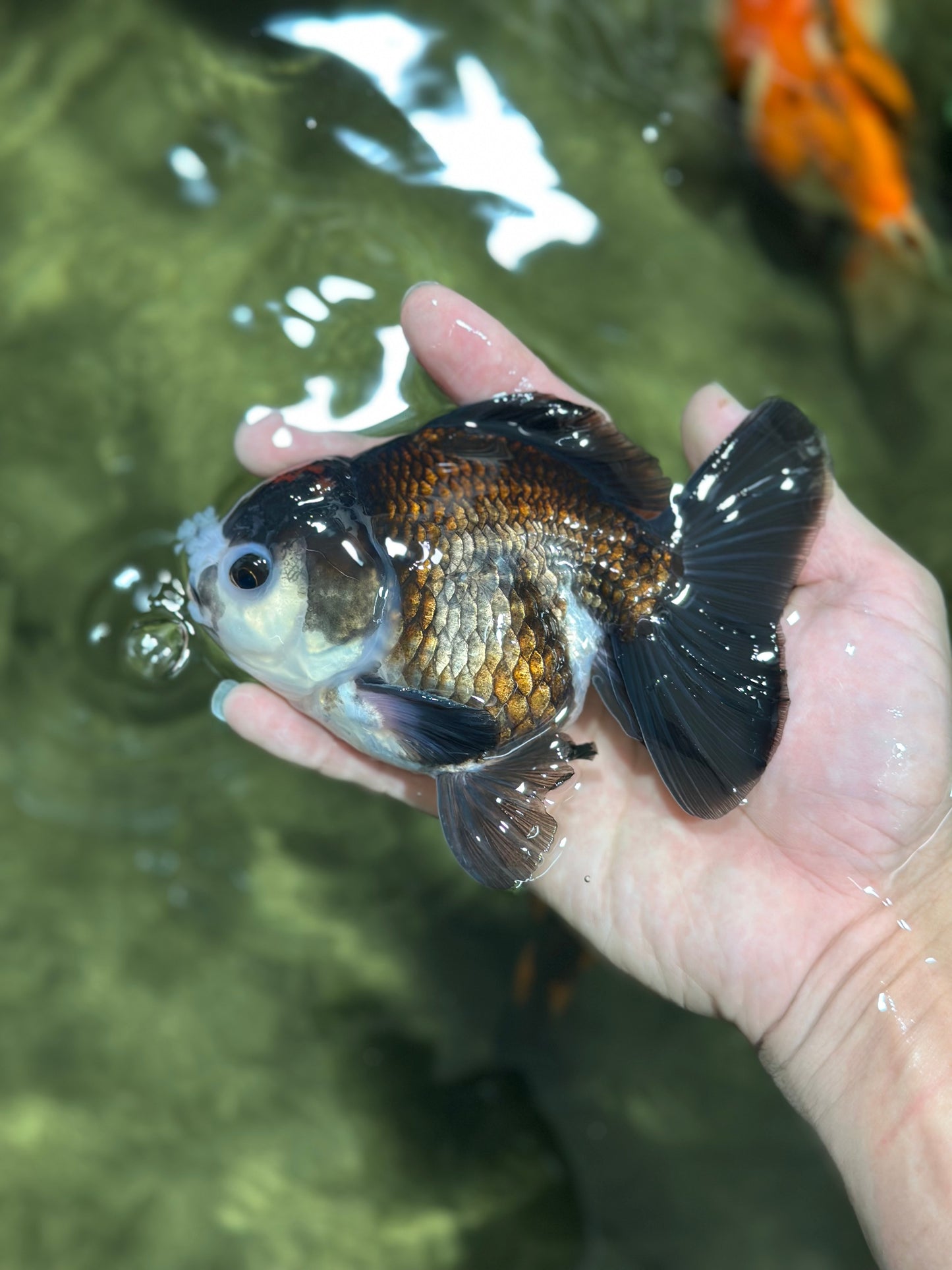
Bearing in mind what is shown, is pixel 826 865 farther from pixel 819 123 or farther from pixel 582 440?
pixel 819 123

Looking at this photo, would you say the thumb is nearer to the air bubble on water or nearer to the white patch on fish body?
the white patch on fish body

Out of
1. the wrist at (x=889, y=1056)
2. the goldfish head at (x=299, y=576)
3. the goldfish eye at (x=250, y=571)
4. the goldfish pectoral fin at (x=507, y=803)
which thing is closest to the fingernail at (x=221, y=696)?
the goldfish head at (x=299, y=576)

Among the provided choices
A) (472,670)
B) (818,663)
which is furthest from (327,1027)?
(818,663)

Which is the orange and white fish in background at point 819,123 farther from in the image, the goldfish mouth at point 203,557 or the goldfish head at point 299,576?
the goldfish mouth at point 203,557

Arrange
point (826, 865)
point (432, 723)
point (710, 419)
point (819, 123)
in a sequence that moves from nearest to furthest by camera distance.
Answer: point (432, 723)
point (826, 865)
point (710, 419)
point (819, 123)

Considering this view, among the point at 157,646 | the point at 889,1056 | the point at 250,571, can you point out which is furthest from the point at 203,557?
the point at 889,1056

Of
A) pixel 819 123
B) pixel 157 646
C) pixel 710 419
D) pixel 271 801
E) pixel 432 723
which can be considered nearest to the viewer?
pixel 432 723

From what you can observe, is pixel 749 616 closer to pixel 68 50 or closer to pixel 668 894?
pixel 668 894

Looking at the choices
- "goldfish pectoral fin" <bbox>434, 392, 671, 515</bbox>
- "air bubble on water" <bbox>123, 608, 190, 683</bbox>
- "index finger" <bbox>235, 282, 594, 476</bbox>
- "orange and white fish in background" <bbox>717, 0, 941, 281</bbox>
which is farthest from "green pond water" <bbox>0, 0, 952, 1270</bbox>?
"goldfish pectoral fin" <bbox>434, 392, 671, 515</bbox>
